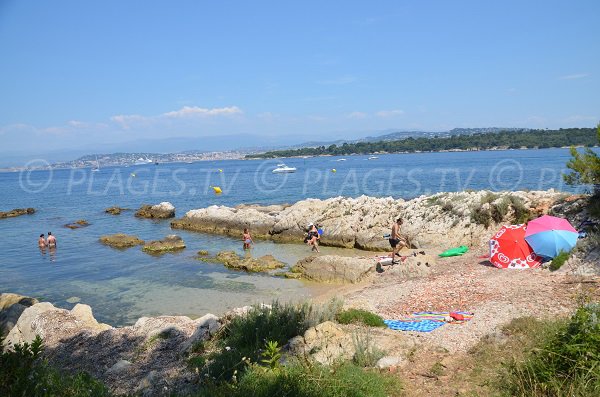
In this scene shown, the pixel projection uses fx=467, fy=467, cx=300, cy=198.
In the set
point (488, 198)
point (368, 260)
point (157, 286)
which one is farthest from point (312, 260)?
point (488, 198)

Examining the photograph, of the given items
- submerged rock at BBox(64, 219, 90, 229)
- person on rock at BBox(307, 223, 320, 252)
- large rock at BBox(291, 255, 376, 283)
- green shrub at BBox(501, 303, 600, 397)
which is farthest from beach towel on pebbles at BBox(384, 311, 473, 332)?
submerged rock at BBox(64, 219, 90, 229)

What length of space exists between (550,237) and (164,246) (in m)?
19.8

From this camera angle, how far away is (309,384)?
5531 mm

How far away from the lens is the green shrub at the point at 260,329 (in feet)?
25.3

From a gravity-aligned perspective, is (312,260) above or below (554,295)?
below

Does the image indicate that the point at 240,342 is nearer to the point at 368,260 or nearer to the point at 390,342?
the point at 390,342

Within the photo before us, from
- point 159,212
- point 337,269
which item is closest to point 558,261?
point 337,269

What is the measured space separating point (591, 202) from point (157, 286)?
1664 cm

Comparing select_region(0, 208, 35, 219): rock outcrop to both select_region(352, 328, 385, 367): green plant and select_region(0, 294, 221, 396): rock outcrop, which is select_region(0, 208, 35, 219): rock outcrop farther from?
select_region(352, 328, 385, 367): green plant

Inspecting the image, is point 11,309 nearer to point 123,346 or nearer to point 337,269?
point 123,346

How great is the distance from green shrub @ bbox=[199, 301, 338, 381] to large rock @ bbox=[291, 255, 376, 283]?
7.42m

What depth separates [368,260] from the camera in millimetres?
18125

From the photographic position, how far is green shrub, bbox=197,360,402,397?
17.8ft

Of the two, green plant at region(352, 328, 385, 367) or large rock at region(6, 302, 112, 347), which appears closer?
green plant at region(352, 328, 385, 367)
